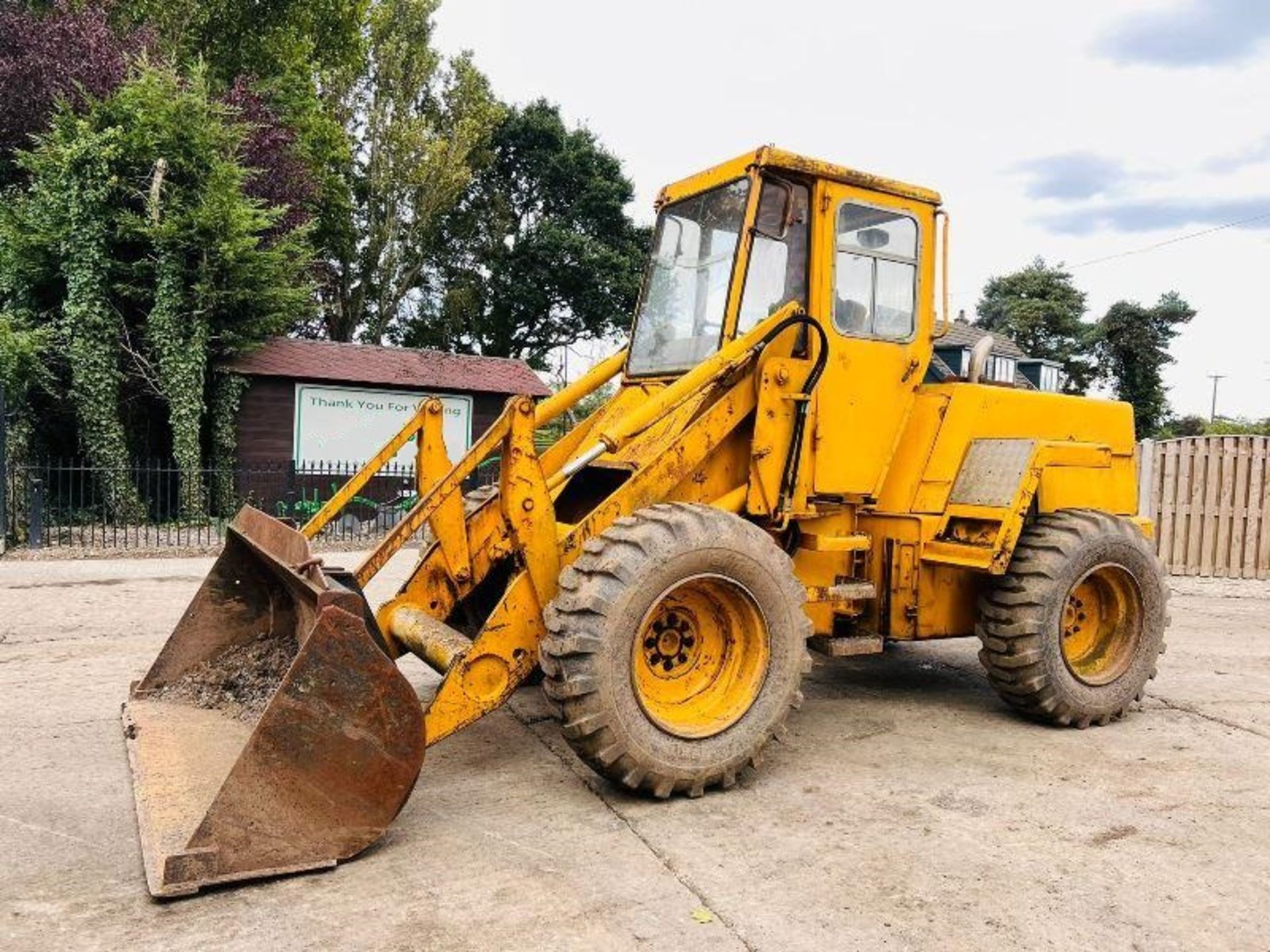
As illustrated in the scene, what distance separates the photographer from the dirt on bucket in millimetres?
4352

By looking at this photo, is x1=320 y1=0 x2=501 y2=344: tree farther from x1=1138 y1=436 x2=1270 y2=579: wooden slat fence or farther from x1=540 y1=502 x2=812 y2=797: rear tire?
x1=540 y1=502 x2=812 y2=797: rear tire

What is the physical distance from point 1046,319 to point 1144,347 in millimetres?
3848

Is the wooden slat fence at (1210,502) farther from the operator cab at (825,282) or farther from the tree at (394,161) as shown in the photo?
the tree at (394,161)

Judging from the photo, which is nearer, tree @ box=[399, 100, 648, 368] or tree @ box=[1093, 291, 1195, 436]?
tree @ box=[399, 100, 648, 368]

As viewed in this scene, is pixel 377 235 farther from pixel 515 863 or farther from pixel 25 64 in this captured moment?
pixel 515 863

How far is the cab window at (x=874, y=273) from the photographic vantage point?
5.07m

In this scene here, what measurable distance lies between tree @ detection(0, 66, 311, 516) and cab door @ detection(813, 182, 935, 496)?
486 inches

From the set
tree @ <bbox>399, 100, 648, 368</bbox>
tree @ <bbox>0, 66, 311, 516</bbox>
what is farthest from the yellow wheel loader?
→ tree @ <bbox>399, 100, 648, 368</bbox>

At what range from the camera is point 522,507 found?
3.94 meters

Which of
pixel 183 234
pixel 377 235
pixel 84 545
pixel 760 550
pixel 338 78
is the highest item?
pixel 338 78

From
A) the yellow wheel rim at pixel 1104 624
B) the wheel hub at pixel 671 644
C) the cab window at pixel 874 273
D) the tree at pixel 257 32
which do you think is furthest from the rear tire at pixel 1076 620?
the tree at pixel 257 32

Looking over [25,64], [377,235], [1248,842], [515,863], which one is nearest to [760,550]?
[515,863]

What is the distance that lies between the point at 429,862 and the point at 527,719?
1791 millimetres

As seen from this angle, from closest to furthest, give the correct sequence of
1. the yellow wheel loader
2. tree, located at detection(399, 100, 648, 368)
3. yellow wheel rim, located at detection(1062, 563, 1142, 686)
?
1. the yellow wheel loader
2. yellow wheel rim, located at detection(1062, 563, 1142, 686)
3. tree, located at detection(399, 100, 648, 368)
